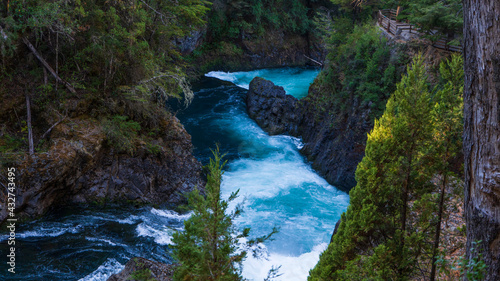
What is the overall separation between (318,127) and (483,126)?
1519 centimetres

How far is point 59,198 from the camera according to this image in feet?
34.7

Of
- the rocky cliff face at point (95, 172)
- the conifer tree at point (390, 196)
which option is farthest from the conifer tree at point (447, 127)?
the rocky cliff face at point (95, 172)

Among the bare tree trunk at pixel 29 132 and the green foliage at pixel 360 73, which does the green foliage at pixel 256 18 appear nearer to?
the green foliage at pixel 360 73

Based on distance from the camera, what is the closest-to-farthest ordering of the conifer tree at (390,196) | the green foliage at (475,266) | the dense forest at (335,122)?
1. the green foliage at (475,266)
2. the dense forest at (335,122)
3. the conifer tree at (390,196)

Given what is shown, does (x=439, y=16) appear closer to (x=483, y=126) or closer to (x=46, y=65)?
(x=483, y=126)

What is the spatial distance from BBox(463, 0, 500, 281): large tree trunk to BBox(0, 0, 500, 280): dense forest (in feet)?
0.04

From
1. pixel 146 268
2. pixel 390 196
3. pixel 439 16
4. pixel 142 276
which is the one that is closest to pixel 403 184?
pixel 390 196

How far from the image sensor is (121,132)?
11594 millimetres

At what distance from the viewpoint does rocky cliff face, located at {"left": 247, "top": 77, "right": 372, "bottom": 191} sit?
1480 cm

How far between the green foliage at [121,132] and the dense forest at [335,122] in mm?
48

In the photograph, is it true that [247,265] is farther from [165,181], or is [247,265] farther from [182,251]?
[182,251]

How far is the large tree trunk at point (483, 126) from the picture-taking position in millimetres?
3010

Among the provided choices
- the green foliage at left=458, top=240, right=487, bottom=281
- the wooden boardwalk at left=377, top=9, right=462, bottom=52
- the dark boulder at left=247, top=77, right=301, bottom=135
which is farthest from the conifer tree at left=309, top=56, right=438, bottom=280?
the dark boulder at left=247, top=77, right=301, bottom=135

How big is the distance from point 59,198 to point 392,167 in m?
9.76
